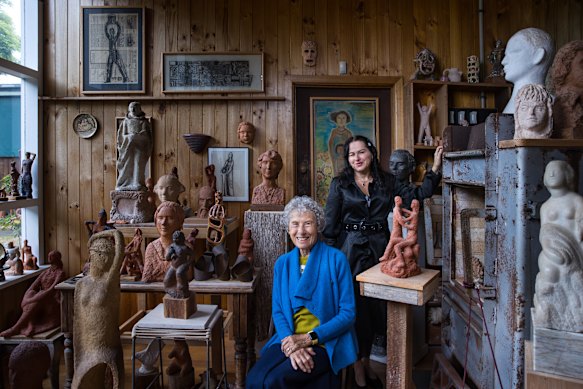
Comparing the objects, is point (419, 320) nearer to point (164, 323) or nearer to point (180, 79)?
point (164, 323)

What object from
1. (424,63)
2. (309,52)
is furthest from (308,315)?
(424,63)

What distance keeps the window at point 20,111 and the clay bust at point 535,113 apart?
3.65m

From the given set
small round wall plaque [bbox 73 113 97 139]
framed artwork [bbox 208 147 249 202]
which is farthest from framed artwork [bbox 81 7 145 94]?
framed artwork [bbox 208 147 249 202]

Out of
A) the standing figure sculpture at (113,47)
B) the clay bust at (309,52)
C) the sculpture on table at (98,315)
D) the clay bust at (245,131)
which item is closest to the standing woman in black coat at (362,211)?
the sculpture on table at (98,315)

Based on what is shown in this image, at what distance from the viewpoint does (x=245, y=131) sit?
3.81 m

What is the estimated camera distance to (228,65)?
12.8 feet

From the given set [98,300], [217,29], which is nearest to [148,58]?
[217,29]

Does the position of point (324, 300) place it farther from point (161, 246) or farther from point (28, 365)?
point (28, 365)

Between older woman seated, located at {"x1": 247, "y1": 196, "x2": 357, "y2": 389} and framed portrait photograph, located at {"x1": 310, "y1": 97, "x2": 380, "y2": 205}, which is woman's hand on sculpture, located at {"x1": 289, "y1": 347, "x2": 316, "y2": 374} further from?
framed portrait photograph, located at {"x1": 310, "y1": 97, "x2": 380, "y2": 205}

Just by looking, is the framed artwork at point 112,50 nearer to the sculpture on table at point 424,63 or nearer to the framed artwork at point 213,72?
the framed artwork at point 213,72

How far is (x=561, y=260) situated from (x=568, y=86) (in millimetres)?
819

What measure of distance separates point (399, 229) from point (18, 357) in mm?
2327

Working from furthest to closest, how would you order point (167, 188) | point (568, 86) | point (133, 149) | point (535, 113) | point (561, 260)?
point (133, 149), point (167, 188), point (568, 86), point (535, 113), point (561, 260)

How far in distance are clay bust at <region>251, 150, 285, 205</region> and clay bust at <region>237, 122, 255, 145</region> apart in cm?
59
